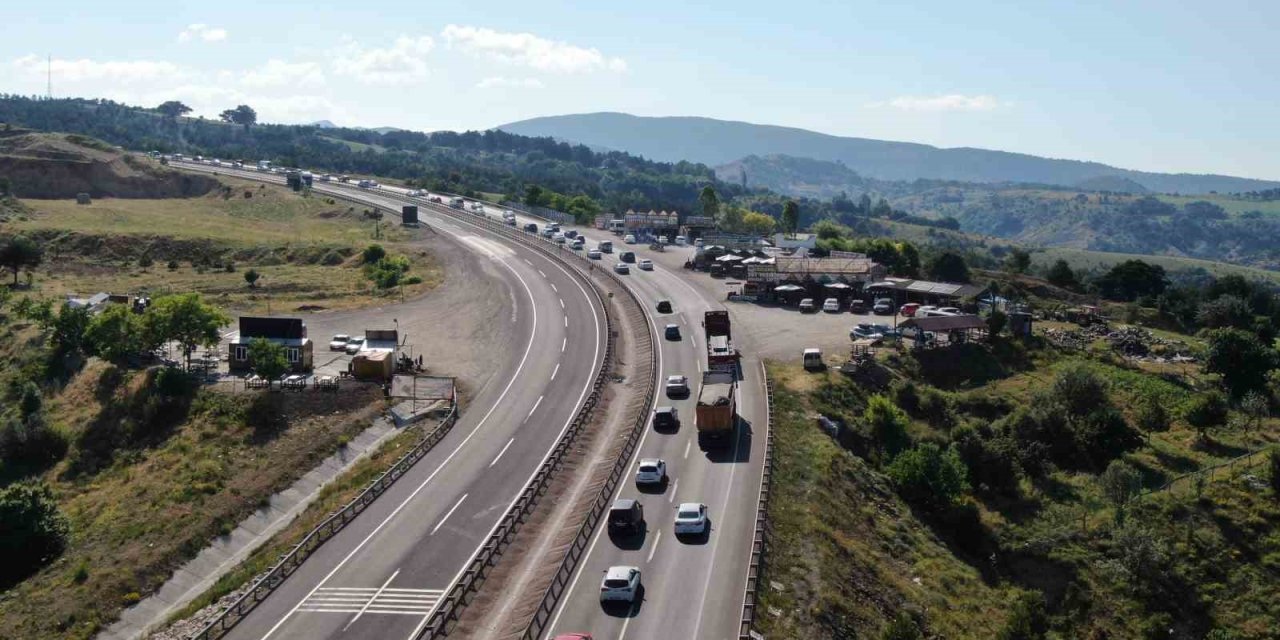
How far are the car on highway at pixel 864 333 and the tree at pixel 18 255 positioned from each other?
87999 mm

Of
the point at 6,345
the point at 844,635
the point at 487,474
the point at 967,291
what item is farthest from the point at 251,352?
the point at 967,291

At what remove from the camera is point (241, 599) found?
38.4 m

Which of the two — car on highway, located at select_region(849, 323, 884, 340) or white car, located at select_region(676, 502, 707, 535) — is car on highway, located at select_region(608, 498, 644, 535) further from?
car on highway, located at select_region(849, 323, 884, 340)

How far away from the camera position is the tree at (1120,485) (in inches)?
2281

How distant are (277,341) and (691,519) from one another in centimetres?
4156

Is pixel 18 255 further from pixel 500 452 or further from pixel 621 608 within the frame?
pixel 621 608

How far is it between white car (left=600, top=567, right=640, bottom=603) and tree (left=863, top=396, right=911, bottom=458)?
106 feet

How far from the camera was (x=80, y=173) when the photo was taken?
17588 centimetres

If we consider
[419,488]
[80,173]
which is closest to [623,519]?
[419,488]

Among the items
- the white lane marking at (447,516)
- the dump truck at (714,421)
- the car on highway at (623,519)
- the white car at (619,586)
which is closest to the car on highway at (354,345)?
the white lane marking at (447,516)

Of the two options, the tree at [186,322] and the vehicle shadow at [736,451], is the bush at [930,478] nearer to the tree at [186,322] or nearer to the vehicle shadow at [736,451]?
the vehicle shadow at [736,451]

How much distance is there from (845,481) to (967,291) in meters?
58.2

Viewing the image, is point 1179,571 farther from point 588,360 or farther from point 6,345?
point 6,345

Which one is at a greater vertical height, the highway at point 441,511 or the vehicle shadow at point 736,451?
the vehicle shadow at point 736,451
